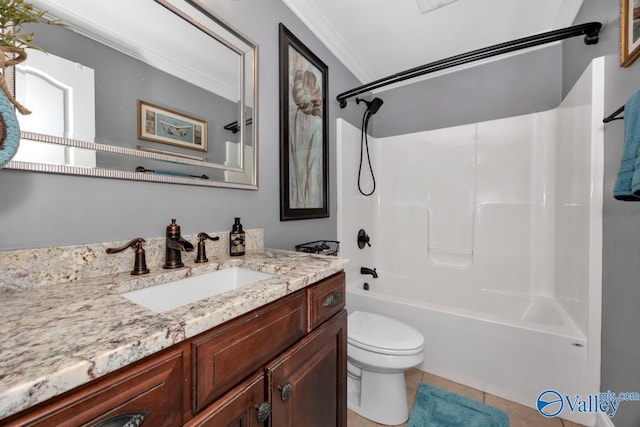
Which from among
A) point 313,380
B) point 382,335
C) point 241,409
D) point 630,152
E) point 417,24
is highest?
point 417,24

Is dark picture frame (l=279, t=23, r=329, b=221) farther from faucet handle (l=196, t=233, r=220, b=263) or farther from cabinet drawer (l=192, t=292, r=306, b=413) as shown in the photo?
cabinet drawer (l=192, t=292, r=306, b=413)

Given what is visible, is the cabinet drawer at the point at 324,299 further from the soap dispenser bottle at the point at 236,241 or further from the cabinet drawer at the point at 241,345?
the soap dispenser bottle at the point at 236,241

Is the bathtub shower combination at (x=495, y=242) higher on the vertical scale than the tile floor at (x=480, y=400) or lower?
higher

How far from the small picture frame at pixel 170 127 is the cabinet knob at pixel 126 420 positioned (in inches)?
34.0

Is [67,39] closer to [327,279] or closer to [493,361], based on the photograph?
[327,279]

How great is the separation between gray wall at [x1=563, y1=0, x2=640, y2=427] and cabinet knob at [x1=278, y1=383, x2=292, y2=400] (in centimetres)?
143

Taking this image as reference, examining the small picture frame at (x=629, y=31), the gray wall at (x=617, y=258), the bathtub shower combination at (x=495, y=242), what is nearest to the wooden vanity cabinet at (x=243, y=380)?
the bathtub shower combination at (x=495, y=242)

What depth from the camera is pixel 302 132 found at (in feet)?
5.40

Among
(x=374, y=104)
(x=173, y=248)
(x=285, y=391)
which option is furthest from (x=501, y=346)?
(x=374, y=104)

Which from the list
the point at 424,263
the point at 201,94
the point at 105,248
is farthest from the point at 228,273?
the point at 424,263

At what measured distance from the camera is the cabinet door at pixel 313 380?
720 mm

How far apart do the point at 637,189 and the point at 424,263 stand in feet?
5.84

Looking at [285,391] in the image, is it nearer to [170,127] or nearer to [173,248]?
[173,248]

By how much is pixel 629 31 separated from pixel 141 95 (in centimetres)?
204
